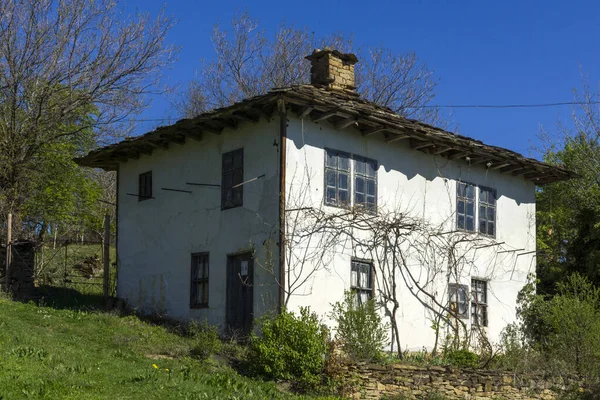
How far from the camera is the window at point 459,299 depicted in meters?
19.1

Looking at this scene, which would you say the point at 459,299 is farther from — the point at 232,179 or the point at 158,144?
the point at 158,144

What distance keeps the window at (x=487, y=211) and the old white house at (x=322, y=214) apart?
34mm

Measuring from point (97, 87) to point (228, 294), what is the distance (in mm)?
10712

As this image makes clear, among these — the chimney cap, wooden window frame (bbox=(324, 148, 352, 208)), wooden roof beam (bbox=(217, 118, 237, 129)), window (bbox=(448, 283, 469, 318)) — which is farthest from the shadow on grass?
window (bbox=(448, 283, 469, 318))

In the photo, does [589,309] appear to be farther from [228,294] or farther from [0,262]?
[0,262]

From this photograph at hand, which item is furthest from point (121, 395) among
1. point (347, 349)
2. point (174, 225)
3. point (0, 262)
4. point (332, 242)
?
point (0, 262)

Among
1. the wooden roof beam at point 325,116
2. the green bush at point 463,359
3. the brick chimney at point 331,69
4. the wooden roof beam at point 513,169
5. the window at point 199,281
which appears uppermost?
the brick chimney at point 331,69

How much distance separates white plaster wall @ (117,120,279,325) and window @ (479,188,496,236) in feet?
21.6

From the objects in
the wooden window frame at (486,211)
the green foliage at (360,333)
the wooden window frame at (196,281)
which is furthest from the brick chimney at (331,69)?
the green foliage at (360,333)

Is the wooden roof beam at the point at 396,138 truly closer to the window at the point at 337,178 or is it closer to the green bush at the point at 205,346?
the window at the point at 337,178

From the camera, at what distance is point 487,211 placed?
2077 cm

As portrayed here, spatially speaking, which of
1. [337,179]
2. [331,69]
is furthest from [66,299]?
[331,69]

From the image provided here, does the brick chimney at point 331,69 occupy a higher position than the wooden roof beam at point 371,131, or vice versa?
the brick chimney at point 331,69

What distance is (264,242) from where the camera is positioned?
16531mm
